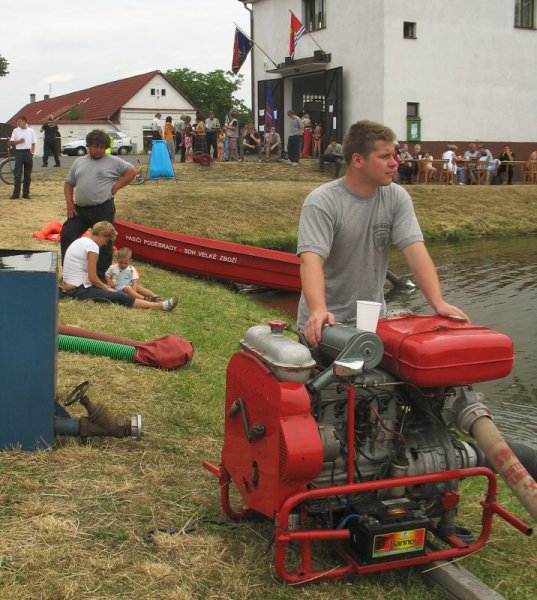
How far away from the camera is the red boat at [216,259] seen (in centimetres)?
1336

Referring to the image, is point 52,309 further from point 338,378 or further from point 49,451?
point 338,378

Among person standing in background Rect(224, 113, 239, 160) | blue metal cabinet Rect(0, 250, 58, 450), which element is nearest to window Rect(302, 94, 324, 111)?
person standing in background Rect(224, 113, 239, 160)

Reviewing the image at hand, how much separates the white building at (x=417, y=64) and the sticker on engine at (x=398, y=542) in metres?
26.5

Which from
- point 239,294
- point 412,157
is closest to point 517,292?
point 239,294

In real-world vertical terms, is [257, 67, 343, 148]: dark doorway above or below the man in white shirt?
above

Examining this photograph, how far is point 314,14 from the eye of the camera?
102ft

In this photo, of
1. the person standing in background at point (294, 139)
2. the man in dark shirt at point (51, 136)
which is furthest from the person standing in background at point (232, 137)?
the man in dark shirt at point (51, 136)

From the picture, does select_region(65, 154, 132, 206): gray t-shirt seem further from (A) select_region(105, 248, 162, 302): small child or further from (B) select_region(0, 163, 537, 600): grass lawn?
(B) select_region(0, 163, 537, 600): grass lawn

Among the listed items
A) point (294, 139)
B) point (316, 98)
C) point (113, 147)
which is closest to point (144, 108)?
point (113, 147)

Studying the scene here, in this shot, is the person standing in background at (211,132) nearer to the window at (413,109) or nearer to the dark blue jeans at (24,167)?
the window at (413,109)

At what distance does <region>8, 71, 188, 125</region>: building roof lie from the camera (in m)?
61.7

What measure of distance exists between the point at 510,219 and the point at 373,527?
22.1 metres

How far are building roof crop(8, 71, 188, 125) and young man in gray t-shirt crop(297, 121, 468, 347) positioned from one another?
57482mm

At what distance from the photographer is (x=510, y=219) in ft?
78.0
